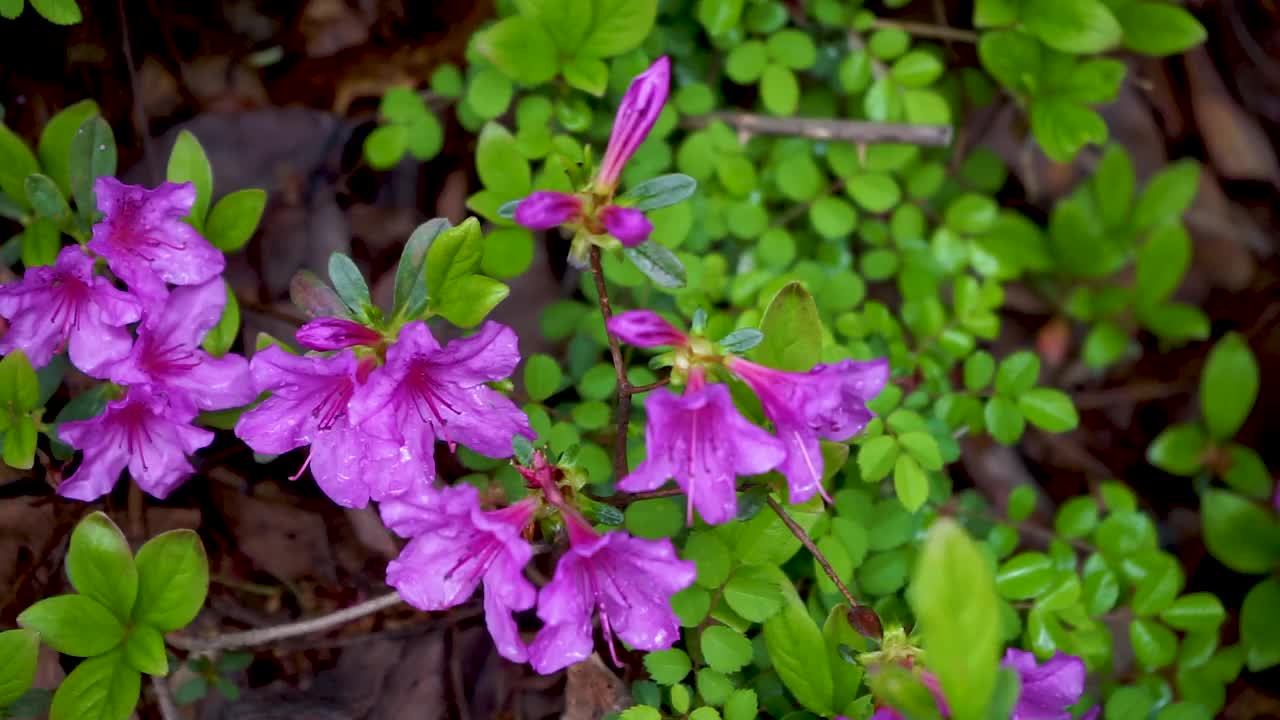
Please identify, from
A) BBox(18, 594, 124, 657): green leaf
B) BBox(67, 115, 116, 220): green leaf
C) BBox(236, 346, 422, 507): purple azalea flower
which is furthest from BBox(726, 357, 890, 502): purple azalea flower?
BBox(67, 115, 116, 220): green leaf

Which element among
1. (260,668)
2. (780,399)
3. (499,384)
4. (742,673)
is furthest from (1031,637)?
(260,668)

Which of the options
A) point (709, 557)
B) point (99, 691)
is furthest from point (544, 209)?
point (99, 691)

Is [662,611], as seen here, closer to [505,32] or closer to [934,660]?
[934,660]

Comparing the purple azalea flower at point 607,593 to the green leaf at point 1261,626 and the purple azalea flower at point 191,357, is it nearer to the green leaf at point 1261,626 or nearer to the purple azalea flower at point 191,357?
the purple azalea flower at point 191,357

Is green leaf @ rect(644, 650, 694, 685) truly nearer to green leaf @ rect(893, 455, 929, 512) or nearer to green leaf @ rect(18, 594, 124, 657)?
green leaf @ rect(893, 455, 929, 512)

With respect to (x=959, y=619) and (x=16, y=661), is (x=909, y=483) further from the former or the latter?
(x=16, y=661)

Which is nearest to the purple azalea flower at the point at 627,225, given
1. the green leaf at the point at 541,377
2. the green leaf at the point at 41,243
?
the green leaf at the point at 541,377

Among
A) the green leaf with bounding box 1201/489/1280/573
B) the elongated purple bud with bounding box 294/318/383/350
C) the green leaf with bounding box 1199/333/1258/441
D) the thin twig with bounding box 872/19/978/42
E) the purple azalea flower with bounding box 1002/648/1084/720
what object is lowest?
the green leaf with bounding box 1201/489/1280/573
